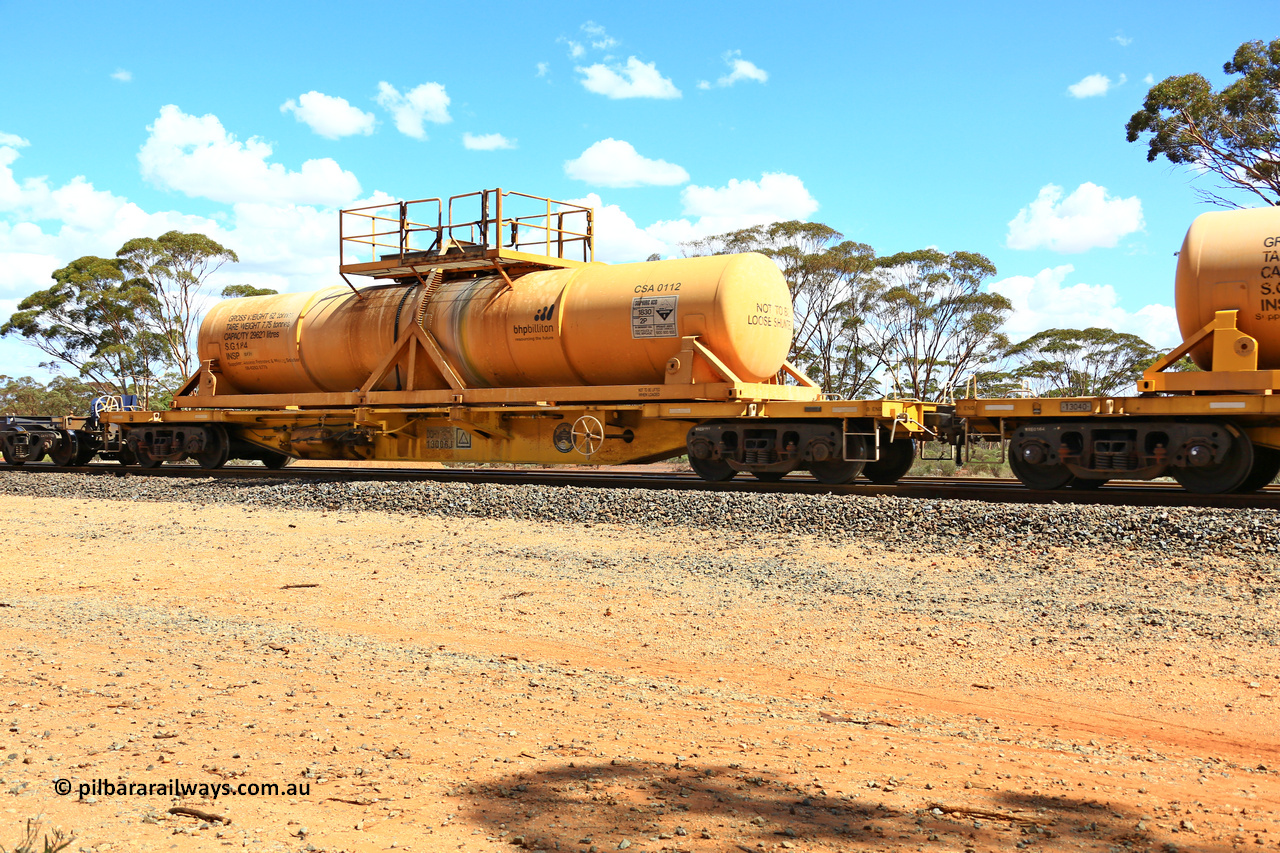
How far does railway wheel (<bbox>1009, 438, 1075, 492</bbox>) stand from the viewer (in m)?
12.8

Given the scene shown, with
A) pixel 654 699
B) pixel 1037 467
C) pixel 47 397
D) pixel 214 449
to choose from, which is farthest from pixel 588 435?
pixel 47 397

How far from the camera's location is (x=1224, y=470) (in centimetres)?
1180

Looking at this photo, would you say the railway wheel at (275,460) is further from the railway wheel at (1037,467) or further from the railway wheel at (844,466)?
the railway wheel at (1037,467)

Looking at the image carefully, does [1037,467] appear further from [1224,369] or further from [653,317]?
[653,317]

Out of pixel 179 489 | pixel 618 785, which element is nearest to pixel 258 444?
pixel 179 489

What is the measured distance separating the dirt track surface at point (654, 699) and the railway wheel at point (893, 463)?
519 cm

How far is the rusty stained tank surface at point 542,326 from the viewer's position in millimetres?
14820

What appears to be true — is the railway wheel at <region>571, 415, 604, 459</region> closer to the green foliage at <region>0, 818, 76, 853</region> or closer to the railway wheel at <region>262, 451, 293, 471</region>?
the railway wheel at <region>262, 451, 293, 471</region>

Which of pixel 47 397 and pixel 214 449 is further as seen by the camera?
pixel 47 397

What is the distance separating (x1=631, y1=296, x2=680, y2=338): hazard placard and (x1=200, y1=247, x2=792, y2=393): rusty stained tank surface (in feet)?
0.05

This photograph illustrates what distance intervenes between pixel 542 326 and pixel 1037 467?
7549 mm

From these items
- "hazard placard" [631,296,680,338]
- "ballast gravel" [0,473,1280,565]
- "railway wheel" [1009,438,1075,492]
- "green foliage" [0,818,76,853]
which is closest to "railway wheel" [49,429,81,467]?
"ballast gravel" [0,473,1280,565]

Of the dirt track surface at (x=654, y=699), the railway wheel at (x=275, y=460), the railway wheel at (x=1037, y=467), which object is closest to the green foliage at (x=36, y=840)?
the dirt track surface at (x=654, y=699)

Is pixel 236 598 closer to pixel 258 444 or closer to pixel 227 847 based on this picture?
pixel 227 847
